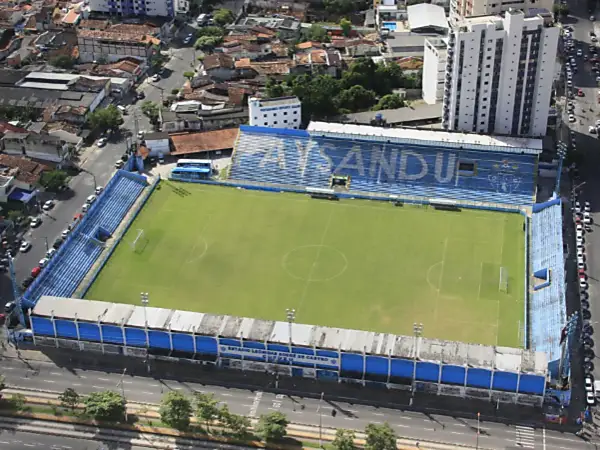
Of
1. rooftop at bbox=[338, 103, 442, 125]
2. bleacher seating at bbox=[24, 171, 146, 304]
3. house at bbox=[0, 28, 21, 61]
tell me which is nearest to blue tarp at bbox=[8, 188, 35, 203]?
bleacher seating at bbox=[24, 171, 146, 304]

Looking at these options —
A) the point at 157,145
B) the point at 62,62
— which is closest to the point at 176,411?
the point at 157,145

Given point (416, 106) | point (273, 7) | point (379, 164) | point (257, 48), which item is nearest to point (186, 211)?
point (379, 164)

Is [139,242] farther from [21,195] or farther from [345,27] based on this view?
[345,27]

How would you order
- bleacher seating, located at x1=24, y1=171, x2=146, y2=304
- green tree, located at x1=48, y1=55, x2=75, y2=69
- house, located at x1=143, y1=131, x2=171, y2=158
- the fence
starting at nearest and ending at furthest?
bleacher seating, located at x1=24, y1=171, x2=146, y2=304, the fence, house, located at x1=143, y1=131, x2=171, y2=158, green tree, located at x1=48, y1=55, x2=75, y2=69

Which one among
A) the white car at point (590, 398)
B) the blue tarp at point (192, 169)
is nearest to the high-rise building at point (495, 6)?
the blue tarp at point (192, 169)

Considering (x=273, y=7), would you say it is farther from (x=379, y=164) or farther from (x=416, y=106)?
(x=379, y=164)

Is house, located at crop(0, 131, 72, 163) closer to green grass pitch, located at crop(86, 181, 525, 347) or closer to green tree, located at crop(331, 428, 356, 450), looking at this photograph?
green grass pitch, located at crop(86, 181, 525, 347)

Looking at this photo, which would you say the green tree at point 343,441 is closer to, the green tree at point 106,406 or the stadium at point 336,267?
the stadium at point 336,267
